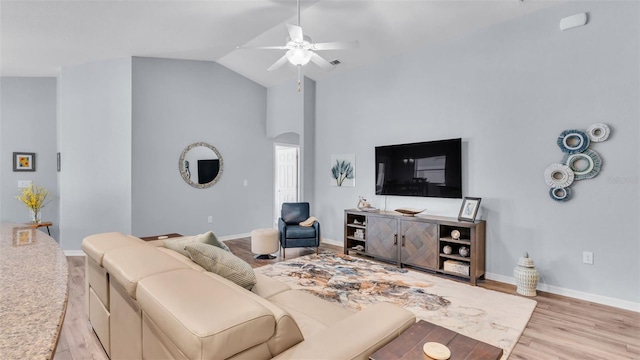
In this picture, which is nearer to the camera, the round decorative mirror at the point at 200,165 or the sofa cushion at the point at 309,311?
the sofa cushion at the point at 309,311

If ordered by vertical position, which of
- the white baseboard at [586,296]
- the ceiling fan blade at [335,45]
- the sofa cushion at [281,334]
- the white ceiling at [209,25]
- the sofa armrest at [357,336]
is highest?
the white ceiling at [209,25]

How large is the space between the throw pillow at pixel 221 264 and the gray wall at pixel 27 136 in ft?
17.8

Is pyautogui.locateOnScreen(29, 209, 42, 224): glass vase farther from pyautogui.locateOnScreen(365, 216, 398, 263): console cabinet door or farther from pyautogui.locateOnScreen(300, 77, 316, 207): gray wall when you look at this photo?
pyautogui.locateOnScreen(365, 216, 398, 263): console cabinet door

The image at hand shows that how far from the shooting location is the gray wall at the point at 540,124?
9.84 feet

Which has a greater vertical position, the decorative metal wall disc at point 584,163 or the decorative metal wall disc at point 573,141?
the decorative metal wall disc at point 573,141

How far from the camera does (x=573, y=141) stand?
10.6 ft

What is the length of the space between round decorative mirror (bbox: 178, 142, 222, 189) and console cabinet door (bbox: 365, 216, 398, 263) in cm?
310

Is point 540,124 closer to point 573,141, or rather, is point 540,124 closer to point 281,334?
point 573,141

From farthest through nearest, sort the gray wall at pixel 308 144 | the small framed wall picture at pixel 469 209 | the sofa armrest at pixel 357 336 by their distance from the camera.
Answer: the gray wall at pixel 308 144
the small framed wall picture at pixel 469 209
the sofa armrest at pixel 357 336

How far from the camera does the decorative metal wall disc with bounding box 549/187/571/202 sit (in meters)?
3.26

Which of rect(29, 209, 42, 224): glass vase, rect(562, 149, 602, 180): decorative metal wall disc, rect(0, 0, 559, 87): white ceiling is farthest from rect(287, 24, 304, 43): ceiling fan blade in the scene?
rect(29, 209, 42, 224): glass vase

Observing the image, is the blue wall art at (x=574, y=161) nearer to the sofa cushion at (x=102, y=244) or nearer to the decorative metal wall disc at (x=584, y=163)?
the decorative metal wall disc at (x=584, y=163)

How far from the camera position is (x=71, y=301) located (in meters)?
3.02

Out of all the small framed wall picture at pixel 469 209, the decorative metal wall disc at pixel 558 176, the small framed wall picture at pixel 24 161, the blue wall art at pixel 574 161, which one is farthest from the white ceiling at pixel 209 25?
the small framed wall picture at pixel 469 209
